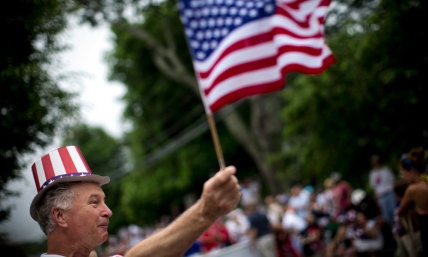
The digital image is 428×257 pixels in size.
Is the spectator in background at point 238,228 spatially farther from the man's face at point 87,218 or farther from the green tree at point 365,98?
the man's face at point 87,218

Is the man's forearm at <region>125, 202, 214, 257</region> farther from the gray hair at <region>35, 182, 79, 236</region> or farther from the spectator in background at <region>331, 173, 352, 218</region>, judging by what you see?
the spectator in background at <region>331, 173, 352, 218</region>

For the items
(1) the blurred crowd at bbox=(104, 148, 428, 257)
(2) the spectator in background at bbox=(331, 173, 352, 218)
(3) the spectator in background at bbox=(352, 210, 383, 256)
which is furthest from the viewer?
(2) the spectator in background at bbox=(331, 173, 352, 218)

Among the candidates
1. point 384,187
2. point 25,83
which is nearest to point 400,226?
point 25,83

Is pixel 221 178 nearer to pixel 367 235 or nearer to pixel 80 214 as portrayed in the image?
pixel 80 214

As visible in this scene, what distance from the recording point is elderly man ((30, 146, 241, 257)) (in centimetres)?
221

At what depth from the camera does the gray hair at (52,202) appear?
255cm

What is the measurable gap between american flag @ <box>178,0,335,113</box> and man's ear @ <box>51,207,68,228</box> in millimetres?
2275

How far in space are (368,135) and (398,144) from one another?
1664 millimetres

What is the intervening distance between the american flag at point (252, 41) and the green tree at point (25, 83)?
1722mm

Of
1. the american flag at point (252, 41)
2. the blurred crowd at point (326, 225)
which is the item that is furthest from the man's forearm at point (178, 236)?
the blurred crowd at point (326, 225)

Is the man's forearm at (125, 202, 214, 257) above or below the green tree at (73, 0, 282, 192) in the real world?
below

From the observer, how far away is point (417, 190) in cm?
484

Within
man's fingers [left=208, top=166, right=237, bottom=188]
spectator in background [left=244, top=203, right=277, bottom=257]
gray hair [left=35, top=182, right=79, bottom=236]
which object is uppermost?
gray hair [left=35, top=182, right=79, bottom=236]

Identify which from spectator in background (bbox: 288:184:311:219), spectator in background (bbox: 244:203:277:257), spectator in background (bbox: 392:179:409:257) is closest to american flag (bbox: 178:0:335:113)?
spectator in background (bbox: 392:179:409:257)
